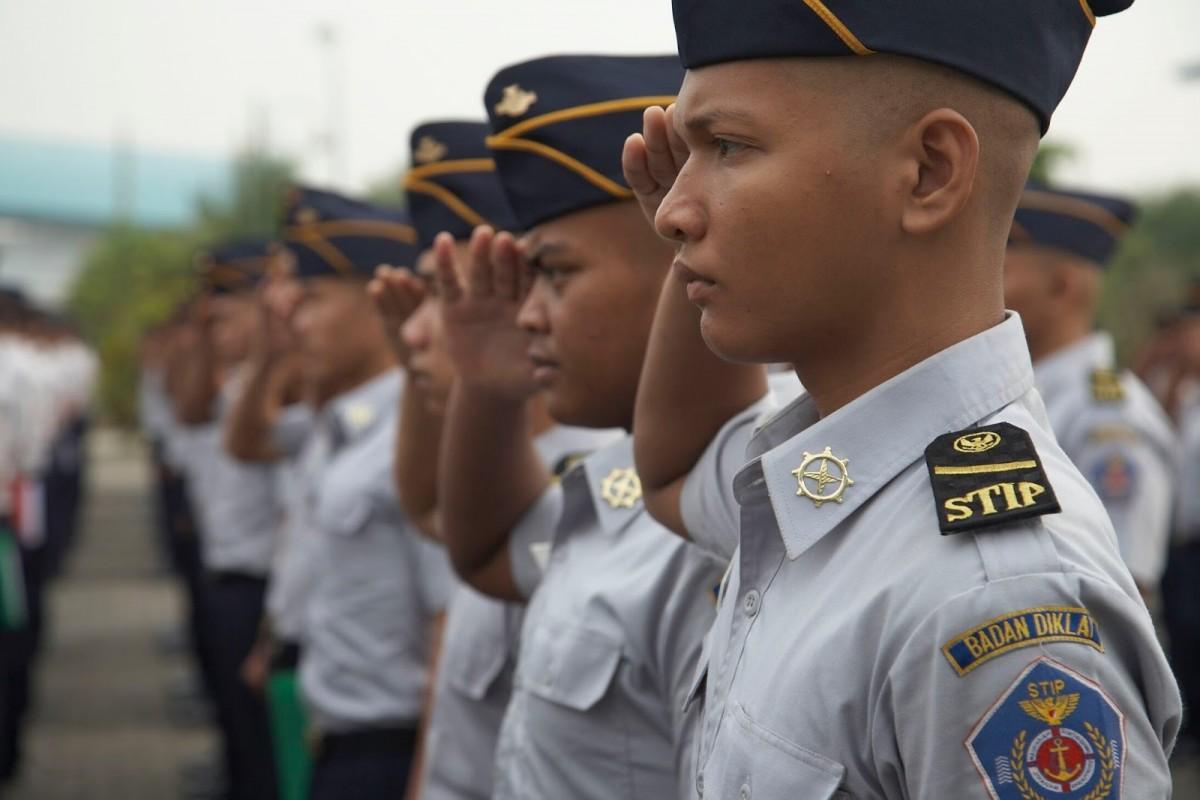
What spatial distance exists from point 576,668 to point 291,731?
277 cm

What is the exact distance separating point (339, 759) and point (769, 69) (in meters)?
2.89

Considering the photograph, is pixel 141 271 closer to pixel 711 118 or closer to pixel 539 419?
pixel 539 419

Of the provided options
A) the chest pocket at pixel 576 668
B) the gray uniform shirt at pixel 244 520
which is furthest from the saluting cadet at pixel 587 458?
the gray uniform shirt at pixel 244 520

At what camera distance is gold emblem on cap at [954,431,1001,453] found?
1360 millimetres

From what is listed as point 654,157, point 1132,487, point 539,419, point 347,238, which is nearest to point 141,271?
point 347,238

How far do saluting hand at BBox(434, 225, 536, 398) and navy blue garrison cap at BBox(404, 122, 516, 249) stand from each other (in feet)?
2.01

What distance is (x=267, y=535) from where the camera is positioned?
7.34m

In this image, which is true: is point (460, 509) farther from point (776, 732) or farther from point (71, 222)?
point (71, 222)

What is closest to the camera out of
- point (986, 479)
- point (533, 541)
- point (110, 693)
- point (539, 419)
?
point (986, 479)

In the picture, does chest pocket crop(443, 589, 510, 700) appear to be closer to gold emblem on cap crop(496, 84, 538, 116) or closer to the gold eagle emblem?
gold emblem on cap crop(496, 84, 538, 116)

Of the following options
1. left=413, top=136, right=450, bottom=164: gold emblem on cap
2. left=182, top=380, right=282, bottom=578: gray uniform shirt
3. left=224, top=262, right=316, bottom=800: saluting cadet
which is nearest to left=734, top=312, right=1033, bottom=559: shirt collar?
left=413, top=136, right=450, bottom=164: gold emblem on cap

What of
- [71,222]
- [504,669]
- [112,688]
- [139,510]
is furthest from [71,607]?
[71,222]

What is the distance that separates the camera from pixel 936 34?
54.0 inches

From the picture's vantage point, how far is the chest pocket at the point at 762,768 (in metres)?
1.35
